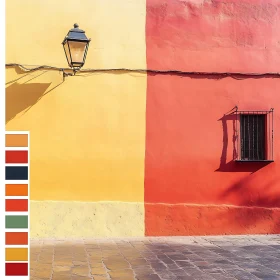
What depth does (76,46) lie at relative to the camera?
701 cm

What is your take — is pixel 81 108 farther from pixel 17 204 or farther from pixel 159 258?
pixel 17 204

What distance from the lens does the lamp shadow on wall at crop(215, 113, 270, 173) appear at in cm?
787

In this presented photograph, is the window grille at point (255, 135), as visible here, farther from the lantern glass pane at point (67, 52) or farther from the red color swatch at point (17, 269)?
the red color swatch at point (17, 269)

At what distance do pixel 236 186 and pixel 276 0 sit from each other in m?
3.53

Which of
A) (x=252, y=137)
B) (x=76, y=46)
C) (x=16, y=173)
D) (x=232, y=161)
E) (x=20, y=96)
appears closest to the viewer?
(x=16, y=173)

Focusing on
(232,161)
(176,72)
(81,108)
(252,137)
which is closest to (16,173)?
(81,108)

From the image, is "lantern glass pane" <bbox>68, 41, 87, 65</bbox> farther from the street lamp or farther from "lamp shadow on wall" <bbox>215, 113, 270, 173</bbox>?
"lamp shadow on wall" <bbox>215, 113, 270, 173</bbox>

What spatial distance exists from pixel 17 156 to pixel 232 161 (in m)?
6.13

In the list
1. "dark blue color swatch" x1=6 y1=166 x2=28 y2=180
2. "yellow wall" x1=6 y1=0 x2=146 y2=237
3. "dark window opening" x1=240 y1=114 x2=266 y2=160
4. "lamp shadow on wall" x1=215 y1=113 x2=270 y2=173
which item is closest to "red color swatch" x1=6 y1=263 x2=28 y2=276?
"dark blue color swatch" x1=6 y1=166 x2=28 y2=180

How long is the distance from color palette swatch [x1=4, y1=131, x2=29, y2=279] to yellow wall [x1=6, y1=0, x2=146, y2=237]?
5.33 metres

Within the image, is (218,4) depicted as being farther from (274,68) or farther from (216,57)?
(274,68)

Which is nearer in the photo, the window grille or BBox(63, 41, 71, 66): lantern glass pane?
BBox(63, 41, 71, 66): lantern glass pane

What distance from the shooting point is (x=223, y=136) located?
7.89 m

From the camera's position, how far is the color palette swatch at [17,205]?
2166 millimetres
